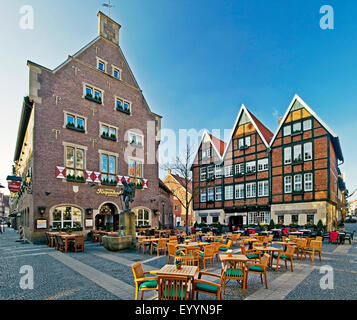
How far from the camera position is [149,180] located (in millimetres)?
25891

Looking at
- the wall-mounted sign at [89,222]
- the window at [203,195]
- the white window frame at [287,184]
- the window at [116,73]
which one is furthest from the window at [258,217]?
the window at [116,73]

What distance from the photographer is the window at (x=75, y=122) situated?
19406 millimetres

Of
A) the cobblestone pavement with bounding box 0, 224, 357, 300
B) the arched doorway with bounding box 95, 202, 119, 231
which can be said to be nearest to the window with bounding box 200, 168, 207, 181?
the arched doorway with bounding box 95, 202, 119, 231

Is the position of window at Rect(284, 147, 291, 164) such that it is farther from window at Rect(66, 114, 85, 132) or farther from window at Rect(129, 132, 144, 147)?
window at Rect(66, 114, 85, 132)

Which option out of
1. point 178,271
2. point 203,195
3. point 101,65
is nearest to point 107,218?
point 203,195

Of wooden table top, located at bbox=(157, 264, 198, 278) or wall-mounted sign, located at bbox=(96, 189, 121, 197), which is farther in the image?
wall-mounted sign, located at bbox=(96, 189, 121, 197)

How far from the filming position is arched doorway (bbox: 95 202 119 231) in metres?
22.1

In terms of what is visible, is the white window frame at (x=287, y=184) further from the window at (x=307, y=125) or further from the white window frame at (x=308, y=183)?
the window at (x=307, y=125)

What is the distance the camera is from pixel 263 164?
89.5 ft

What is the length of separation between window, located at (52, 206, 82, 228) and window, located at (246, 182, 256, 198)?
18.7 meters

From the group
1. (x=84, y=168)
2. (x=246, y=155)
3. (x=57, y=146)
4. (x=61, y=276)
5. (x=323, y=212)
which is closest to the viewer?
(x=61, y=276)
